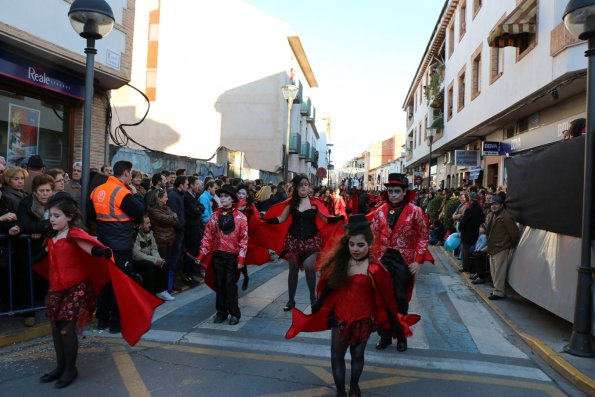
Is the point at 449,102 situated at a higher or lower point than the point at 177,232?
higher

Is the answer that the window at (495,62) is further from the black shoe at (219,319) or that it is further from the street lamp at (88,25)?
the street lamp at (88,25)

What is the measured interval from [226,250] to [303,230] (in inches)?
47.1

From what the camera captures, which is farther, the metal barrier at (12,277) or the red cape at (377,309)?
the metal barrier at (12,277)

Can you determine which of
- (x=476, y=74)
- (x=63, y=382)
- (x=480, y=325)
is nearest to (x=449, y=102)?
(x=476, y=74)

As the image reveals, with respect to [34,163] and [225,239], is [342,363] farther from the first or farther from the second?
[34,163]

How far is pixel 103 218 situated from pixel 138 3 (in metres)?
24.9

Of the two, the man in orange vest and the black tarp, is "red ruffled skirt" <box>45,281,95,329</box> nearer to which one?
the man in orange vest

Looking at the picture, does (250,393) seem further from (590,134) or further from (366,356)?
(590,134)

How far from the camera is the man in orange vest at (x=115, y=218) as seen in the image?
537 centimetres

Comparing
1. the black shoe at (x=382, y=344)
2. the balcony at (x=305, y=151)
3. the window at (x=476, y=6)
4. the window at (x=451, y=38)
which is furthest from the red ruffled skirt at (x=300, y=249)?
the balcony at (x=305, y=151)

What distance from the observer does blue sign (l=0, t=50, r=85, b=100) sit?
874cm

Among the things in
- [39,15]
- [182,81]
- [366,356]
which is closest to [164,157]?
[39,15]

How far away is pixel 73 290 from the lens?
13.4 feet

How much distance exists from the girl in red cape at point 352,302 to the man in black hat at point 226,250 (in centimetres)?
220
